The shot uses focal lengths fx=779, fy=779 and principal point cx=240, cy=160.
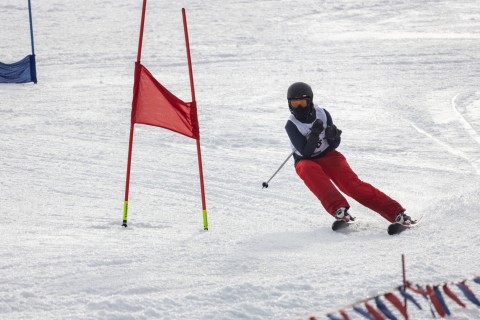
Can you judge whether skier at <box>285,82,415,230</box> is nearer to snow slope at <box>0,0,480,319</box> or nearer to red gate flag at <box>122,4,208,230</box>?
snow slope at <box>0,0,480,319</box>

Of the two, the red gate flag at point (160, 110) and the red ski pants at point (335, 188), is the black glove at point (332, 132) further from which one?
the red gate flag at point (160, 110)

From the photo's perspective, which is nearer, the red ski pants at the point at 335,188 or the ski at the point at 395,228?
the ski at the point at 395,228

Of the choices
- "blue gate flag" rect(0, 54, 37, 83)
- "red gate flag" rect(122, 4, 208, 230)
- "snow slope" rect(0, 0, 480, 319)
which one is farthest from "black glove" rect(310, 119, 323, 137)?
"blue gate flag" rect(0, 54, 37, 83)

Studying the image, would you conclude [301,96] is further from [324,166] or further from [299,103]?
[324,166]

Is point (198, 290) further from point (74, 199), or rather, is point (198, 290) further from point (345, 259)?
point (74, 199)

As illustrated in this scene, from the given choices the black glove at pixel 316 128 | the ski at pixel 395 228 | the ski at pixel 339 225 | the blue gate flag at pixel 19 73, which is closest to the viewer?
the ski at pixel 395 228

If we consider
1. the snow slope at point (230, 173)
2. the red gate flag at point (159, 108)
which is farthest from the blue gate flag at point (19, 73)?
the red gate flag at point (159, 108)

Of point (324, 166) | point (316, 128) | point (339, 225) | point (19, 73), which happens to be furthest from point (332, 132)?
point (19, 73)

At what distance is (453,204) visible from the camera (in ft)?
23.0

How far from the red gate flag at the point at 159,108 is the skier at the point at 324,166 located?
3.39 feet

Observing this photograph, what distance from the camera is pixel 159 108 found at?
6801 mm

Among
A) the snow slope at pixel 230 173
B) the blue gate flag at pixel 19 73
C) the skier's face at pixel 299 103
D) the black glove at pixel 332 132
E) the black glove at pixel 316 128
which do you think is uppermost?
the skier's face at pixel 299 103

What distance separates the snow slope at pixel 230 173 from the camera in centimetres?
507

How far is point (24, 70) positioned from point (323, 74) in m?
6.41
